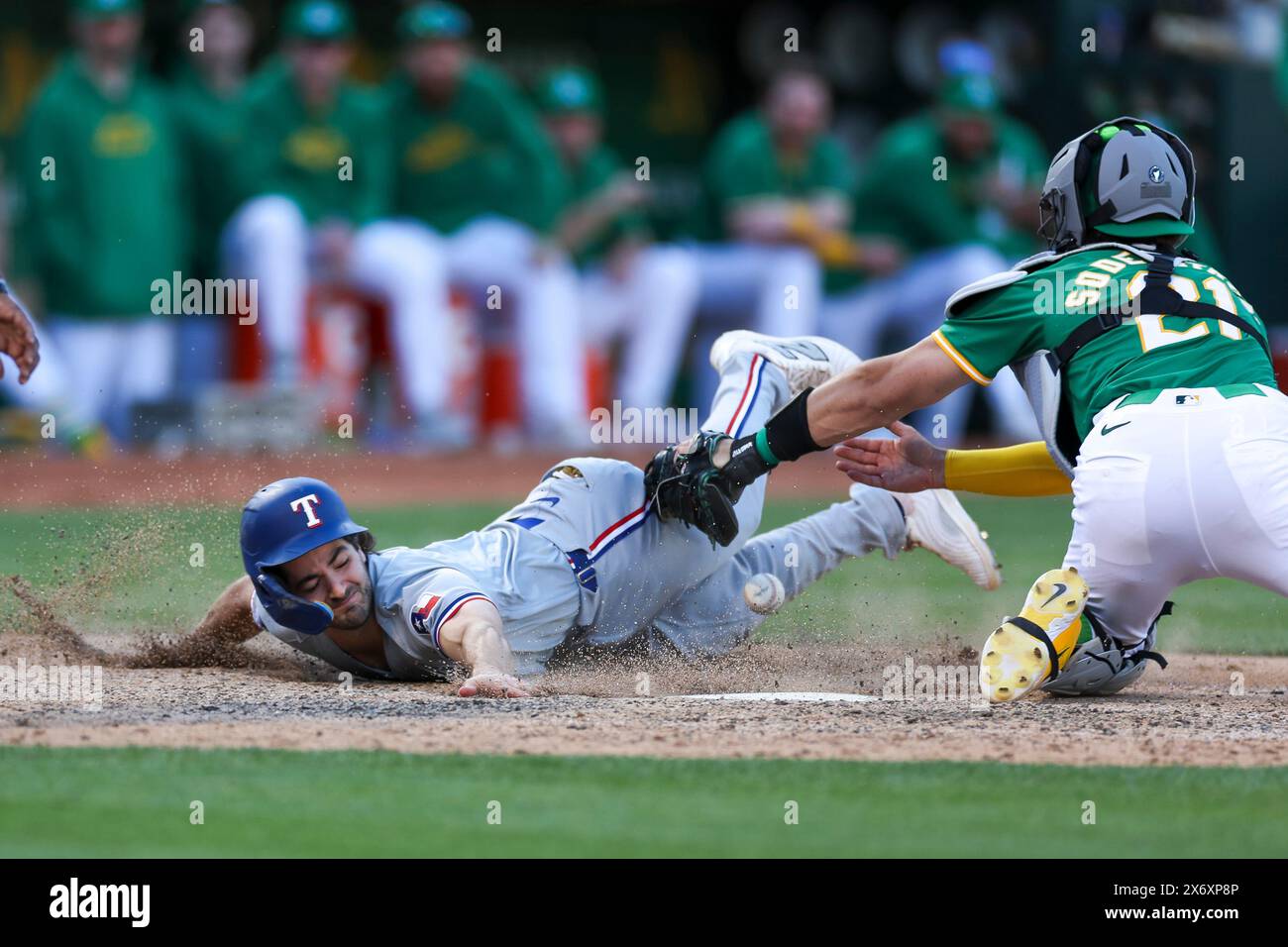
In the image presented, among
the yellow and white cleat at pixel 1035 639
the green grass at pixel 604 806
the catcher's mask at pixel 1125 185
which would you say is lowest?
the green grass at pixel 604 806

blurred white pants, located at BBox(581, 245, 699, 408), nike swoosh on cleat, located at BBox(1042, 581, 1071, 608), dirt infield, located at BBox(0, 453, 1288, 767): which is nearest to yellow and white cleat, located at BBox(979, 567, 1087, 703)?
nike swoosh on cleat, located at BBox(1042, 581, 1071, 608)

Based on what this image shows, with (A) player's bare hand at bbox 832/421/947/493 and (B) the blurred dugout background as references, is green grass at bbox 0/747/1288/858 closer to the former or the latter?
(A) player's bare hand at bbox 832/421/947/493

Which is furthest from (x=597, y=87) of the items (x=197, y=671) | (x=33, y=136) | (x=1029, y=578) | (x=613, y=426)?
(x=197, y=671)

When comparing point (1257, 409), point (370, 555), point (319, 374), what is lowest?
point (370, 555)

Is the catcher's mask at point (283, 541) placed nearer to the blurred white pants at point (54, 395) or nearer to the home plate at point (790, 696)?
the home plate at point (790, 696)

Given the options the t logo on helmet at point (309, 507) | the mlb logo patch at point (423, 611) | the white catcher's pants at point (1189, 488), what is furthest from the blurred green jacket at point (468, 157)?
the white catcher's pants at point (1189, 488)

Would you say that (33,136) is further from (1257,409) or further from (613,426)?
(1257,409)
